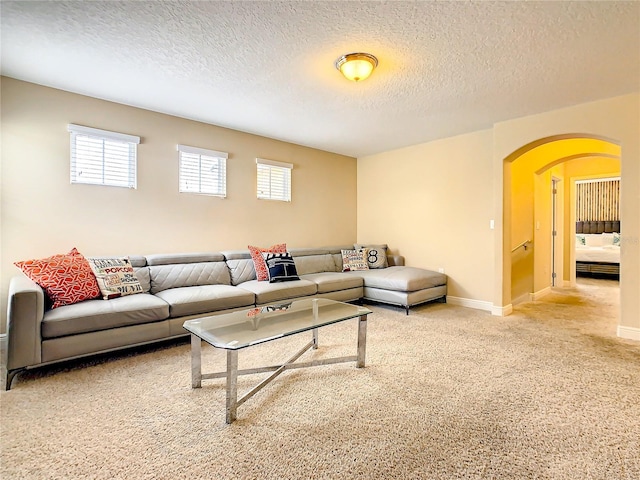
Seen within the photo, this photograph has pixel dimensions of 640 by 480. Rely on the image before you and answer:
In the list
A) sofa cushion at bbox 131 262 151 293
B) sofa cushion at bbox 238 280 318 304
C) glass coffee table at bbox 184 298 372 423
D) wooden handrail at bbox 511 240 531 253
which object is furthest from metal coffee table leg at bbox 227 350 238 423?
wooden handrail at bbox 511 240 531 253

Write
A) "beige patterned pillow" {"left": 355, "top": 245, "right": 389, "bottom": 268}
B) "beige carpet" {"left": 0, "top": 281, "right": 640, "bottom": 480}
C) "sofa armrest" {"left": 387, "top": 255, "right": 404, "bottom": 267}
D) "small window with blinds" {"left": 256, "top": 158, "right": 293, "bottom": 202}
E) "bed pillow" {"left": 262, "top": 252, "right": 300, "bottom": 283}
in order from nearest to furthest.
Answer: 1. "beige carpet" {"left": 0, "top": 281, "right": 640, "bottom": 480}
2. "bed pillow" {"left": 262, "top": 252, "right": 300, "bottom": 283}
3. "small window with blinds" {"left": 256, "top": 158, "right": 293, "bottom": 202}
4. "beige patterned pillow" {"left": 355, "top": 245, "right": 389, "bottom": 268}
5. "sofa armrest" {"left": 387, "top": 255, "right": 404, "bottom": 267}

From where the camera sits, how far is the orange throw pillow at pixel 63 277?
269 cm

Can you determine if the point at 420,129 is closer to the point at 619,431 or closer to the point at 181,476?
the point at 619,431

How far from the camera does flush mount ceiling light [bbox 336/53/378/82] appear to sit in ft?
8.47

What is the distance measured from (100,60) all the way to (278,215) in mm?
2871

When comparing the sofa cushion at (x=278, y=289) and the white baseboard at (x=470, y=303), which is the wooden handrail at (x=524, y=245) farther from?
the sofa cushion at (x=278, y=289)

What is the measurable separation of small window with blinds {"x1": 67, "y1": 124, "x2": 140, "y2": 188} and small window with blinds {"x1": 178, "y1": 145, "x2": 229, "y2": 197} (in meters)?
0.56

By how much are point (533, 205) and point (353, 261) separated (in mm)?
3101

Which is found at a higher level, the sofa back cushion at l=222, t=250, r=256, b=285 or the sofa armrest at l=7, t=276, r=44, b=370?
the sofa back cushion at l=222, t=250, r=256, b=285

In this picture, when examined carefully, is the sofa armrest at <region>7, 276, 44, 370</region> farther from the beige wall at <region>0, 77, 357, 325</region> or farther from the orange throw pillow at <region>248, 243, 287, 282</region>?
the orange throw pillow at <region>248, 243, 287, 282</region>

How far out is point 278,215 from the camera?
5.07 m

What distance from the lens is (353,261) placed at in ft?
17.0

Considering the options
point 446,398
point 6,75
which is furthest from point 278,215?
point 446,398

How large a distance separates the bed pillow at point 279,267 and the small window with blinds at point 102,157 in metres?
1.80
